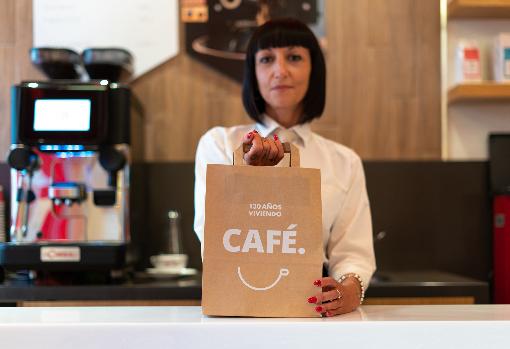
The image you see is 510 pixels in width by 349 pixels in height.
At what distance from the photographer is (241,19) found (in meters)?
2.78

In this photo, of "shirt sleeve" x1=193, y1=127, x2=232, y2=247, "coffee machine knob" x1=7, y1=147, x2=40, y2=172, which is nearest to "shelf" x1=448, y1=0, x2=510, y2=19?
"shirt sleeve" x1=193, y1=127, x2=232, y2=247

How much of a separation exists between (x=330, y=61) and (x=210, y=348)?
6.51 ft

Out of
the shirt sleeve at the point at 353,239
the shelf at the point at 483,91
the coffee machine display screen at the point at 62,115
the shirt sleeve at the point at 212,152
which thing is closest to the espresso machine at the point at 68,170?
the coffee machine display screen at the point at 62,115

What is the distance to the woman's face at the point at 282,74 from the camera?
5.72 ft

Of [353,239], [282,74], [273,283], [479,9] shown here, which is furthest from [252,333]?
[479,9]

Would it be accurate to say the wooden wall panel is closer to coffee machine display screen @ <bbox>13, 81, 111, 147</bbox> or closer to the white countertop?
coffee machine display screen @ <bbox>13, 81, 111, 147</bbox>

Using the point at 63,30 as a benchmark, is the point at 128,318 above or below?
below

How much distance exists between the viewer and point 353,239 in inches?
64.6

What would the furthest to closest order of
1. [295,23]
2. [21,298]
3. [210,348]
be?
A: 1. [21,298]
2. [295,23]
3. [210,348]

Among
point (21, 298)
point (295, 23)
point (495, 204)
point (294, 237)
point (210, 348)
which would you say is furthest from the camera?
point (495, 204)

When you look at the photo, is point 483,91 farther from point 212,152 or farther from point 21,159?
point 21,159

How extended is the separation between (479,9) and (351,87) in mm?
618

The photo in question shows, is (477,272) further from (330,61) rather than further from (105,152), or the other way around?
(105,152)

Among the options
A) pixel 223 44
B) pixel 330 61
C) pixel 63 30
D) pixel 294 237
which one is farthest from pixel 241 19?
pixel 294 237
